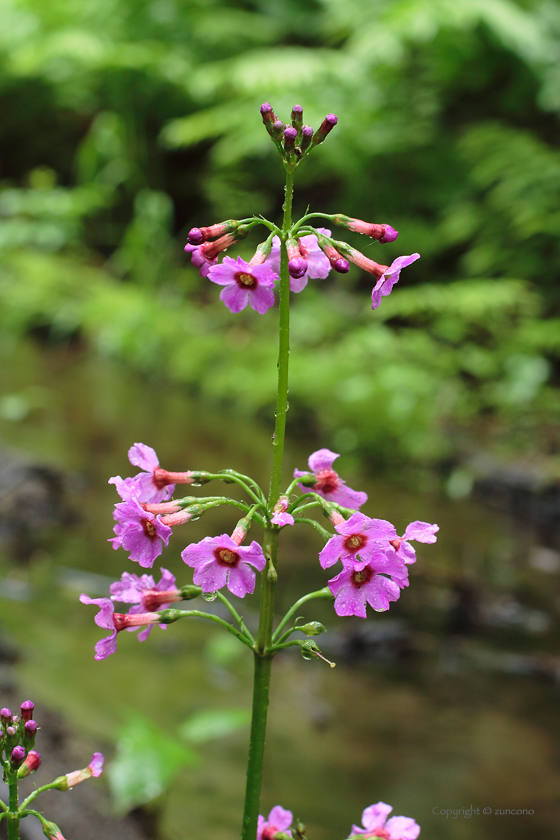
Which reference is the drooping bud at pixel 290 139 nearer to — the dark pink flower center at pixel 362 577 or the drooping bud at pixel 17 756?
the dark pink flower center at pixel 362 577

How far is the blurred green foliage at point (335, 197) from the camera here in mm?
5238

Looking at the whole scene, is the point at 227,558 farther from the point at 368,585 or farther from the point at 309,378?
the point at 309,378

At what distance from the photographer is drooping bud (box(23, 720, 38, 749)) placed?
0.81 meters

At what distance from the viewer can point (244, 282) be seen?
937 mm

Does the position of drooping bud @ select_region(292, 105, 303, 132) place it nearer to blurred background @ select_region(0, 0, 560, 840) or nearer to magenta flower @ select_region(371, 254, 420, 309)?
magenta flower @ select_region(371, 254, 420, 309)

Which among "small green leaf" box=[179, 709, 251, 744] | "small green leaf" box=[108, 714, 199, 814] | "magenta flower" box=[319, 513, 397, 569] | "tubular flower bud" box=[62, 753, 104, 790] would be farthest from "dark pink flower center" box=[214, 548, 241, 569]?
"small green leaf" box=[179, 709, 251, 744]

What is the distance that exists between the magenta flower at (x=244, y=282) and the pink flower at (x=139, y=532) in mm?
296

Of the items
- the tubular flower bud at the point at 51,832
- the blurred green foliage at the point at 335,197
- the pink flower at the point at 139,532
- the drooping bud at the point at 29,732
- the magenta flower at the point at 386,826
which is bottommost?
the tubular flower bud at the point at 51,832

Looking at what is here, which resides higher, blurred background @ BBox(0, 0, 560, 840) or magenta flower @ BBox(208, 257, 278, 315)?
blurred background @ BBox(0, 0, 560, 840)

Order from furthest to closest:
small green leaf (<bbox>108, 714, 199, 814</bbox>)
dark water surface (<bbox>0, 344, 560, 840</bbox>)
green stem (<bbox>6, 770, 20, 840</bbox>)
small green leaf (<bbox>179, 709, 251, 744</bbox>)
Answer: dark water surface (<bbox>0, 344, 560, 840</bbox>) < small green leaf (<bbox>179, 709, 251, 744</bbox>) < small green leaf (<bbox>108, 714, 199, 814</bbox>) < green stem (<bbox>6, 770, 20, 840</bbox>)

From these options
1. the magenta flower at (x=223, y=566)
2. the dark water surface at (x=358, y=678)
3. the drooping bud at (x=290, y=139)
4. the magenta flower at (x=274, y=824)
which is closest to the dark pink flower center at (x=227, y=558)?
the magenta flower at (x=223, y=566)

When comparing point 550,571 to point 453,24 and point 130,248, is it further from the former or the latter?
point 130,248

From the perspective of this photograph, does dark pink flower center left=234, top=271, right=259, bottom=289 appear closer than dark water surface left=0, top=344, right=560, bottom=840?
Yes

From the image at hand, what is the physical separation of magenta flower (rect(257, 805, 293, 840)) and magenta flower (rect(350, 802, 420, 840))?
0.10 meters
